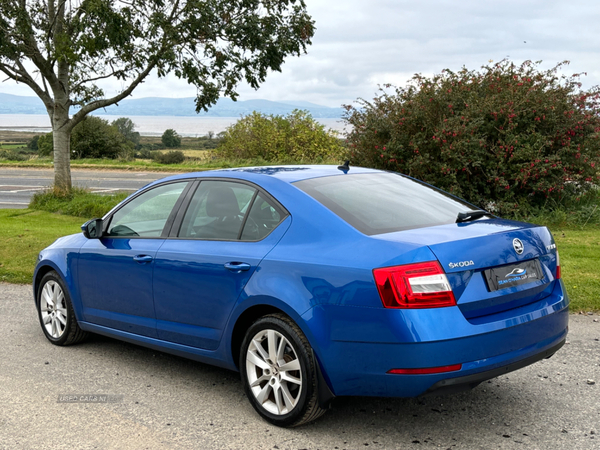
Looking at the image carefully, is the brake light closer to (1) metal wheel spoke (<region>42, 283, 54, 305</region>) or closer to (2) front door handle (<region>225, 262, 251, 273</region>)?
(2) front door handle (<region>225, 262, 251, 273</region>)

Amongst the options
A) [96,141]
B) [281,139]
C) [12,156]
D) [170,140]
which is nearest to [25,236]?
[281,139]

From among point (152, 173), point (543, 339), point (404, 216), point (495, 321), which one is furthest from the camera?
point (152, 173)

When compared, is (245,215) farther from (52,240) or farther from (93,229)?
(52,240)

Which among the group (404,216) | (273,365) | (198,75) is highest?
(198,75)

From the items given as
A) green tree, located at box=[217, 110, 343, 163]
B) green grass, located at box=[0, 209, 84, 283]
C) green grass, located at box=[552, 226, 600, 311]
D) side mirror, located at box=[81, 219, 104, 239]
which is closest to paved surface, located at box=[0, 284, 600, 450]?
side mirror, located at box=[81, 219, 104, 239]

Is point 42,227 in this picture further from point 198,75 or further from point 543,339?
point 543,339

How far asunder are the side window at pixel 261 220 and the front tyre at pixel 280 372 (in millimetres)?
587

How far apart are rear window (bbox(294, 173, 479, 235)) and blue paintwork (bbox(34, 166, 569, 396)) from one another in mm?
107

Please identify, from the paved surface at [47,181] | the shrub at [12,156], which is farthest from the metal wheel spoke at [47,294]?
the shrub at [12,156]

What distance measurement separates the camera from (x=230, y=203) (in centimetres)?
467

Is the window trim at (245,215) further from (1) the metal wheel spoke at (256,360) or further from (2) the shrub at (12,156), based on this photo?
(2) the shrub at (12,156)

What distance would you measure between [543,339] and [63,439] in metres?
2.95

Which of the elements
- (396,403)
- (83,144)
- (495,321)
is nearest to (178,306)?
(396,403)

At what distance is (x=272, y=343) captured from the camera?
13.1 feet
